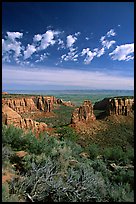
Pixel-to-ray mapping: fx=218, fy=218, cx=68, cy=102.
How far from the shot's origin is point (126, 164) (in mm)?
7383

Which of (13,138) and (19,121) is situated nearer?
(13,138)

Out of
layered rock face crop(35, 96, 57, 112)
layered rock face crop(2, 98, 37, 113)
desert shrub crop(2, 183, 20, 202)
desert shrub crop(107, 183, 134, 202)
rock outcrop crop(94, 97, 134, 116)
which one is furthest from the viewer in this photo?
layered rock face crop(35, 96, 57, 112)

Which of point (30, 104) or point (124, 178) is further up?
point (30, 104)

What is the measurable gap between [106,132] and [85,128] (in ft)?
7.21

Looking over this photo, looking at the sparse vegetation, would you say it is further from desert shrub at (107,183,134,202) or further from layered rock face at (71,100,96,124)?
layered rock face at (71,100,96,124)

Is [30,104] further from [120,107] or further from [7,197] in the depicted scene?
[7,197]

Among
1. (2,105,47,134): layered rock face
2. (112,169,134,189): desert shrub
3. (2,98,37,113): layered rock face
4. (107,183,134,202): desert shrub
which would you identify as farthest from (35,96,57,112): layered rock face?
(107,183,134,202): desert shrub

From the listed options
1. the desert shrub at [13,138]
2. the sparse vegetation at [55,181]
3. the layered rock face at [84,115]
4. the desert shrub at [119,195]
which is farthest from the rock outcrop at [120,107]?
the desert shrub at [119,195]

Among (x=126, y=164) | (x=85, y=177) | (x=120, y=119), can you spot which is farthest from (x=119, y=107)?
(x=85, y=177)

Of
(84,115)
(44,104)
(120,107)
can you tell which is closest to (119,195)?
(84,115)

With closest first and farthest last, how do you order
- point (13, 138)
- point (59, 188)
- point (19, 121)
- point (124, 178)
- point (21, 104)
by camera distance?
point (59, 188) < point (124, 178) < point (13, 138) < point (19, 121) < point (21, 104)

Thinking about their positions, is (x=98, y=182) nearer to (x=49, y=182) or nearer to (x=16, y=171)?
(x=49, y=182)

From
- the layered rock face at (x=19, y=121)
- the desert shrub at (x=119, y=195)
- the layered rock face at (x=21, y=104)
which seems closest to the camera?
the desert shrub at (x=119, y=195)

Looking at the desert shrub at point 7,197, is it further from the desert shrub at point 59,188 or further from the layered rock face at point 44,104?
the layered rock face at point 44,104
